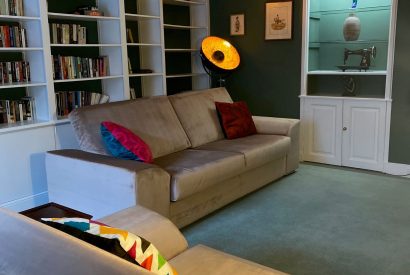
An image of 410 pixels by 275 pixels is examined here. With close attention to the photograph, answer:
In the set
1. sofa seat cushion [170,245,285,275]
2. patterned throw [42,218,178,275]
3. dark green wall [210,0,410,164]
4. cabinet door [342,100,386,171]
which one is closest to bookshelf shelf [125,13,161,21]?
dark green wall [210,0,410,164]

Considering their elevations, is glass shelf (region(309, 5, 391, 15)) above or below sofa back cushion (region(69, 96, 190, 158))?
above

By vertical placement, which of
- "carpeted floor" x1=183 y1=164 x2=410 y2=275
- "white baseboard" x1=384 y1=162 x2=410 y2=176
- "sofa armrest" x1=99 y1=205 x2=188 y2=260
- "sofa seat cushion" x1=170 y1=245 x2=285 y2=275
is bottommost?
"carpeted floor" x1=183 y1=164 x2=410 y2=275

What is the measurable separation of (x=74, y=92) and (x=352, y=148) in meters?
2.89

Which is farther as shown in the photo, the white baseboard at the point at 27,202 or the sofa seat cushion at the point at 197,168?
the white baseboard at the point at 27,202

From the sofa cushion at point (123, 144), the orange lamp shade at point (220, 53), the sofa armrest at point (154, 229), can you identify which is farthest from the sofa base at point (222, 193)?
the orange lamp shade at point (220, 53)

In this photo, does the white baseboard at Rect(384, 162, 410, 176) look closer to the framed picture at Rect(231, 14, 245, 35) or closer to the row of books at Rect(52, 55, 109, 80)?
the framed picture at Rect(231, 14, 245, 35)

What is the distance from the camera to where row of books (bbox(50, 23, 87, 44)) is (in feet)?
12.1

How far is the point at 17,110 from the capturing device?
3.54 metres

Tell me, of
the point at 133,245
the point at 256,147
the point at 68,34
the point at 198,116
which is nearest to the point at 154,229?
the point at 133,245

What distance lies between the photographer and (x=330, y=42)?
4.74 meters

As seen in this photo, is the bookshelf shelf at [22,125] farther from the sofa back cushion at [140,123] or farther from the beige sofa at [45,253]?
the beige sofa at [45,253]

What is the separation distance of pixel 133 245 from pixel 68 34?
307 cm

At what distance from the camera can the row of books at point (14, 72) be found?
3424 mm

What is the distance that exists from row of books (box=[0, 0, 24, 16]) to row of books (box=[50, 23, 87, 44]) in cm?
36
